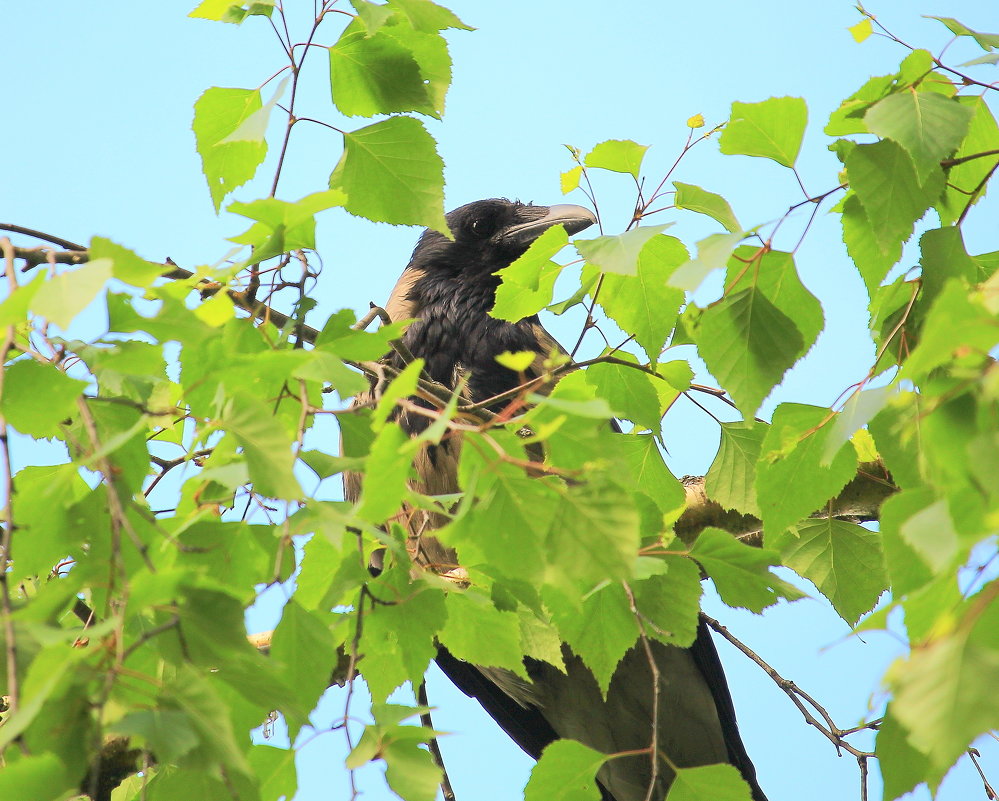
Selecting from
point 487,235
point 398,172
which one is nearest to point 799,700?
point 398,172

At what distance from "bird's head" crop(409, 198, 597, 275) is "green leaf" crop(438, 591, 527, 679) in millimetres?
2817

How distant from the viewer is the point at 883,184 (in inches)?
56.8

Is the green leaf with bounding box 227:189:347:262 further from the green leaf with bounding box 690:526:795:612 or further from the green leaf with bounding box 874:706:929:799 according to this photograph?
the green leaf with bounding box 874:706:929:799

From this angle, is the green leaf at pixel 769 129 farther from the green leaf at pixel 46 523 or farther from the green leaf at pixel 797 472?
the green leaf at pixel 46 523

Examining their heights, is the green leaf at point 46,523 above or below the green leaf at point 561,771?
above

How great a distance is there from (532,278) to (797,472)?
55 cm

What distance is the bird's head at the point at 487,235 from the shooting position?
4316 mm

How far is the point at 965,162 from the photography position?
5.15 feet

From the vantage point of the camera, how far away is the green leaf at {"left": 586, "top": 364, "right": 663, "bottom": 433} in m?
1.75

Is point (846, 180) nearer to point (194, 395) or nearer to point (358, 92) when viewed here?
point (358, 92)

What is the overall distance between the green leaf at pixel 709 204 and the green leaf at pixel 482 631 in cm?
70

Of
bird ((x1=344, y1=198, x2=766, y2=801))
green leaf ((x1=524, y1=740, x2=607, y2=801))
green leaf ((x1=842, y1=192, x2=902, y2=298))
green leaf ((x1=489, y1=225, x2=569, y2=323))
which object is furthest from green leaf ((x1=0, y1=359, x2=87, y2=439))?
bird ((x1=344, y1=198, x2=766, y2=801))

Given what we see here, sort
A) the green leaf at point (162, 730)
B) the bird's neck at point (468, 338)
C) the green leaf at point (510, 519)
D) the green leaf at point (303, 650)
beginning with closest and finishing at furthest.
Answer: the green leaf at point (162, 730)
the green leaf at point (510, 519)
the green leaf at point (303, 650)
the bird's neck at point (468, 338)

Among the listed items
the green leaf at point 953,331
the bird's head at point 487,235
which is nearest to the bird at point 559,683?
the bird's head at point 487,235
